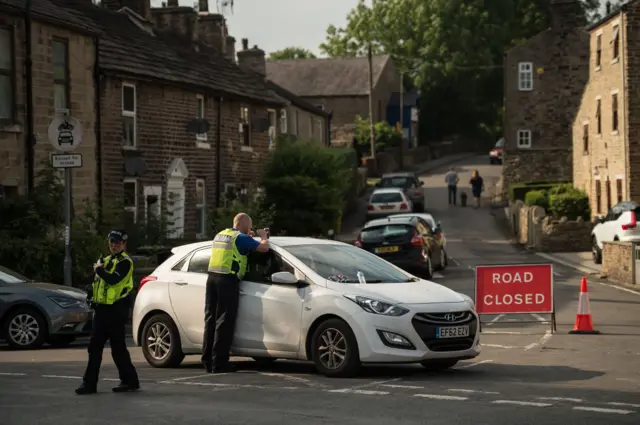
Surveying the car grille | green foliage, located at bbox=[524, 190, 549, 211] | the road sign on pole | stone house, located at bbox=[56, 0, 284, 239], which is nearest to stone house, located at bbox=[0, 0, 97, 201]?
stone house, located at bbox=[56, 0, 284, 239]

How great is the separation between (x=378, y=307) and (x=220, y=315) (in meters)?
1.97

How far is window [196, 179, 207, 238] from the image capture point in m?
38.3

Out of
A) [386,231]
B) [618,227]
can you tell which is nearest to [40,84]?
[386,231]

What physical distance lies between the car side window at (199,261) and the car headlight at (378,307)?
8.01ft

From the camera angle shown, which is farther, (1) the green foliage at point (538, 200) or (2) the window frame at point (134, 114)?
(1) the green foliage at point (538, 200)

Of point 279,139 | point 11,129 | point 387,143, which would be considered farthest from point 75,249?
point 387,143

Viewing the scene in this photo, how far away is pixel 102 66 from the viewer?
31.3 meters

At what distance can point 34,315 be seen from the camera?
19.7 metres

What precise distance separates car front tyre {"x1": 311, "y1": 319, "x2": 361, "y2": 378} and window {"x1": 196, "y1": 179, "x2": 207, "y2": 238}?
24135mm

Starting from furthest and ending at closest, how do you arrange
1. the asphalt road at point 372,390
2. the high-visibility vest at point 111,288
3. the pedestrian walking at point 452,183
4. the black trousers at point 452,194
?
the black trousers at point 452,194
the pedestrian walking at point 452,183
the high-visibility vest at point 111,288
the asphalt road at point 372,390

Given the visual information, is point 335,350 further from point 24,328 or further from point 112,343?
point 24,328

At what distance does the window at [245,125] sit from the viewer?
4209 cm

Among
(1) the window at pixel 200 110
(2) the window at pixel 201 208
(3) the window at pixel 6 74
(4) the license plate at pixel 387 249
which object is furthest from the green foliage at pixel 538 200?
(3) the window at pixel 6 74

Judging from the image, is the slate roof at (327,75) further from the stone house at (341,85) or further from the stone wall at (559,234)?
the stone wall at (559,234)
